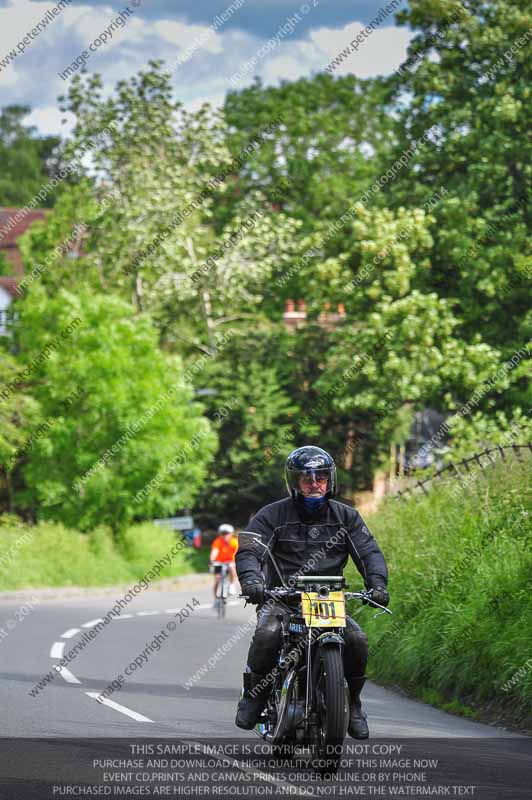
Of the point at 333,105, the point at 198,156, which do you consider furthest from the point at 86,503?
the point at 333,105

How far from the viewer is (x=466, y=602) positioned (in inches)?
561

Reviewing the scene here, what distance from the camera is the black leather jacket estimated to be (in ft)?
29.2

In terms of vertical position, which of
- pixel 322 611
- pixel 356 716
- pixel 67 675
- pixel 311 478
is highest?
pixel 311 478

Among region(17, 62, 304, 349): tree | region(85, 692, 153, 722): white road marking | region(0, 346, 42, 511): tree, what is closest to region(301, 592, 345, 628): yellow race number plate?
region(85, 692, 153, 722): white road marking

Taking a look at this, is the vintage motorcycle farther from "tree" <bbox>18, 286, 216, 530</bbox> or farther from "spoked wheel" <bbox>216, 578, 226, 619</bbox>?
"tree" <bbox>18, 286, 216, 530</bbox>

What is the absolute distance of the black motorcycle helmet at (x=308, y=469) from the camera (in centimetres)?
893

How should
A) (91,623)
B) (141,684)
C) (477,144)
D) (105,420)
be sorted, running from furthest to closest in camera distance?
(105,420)
(477,144)
(91,623)
(141,684)

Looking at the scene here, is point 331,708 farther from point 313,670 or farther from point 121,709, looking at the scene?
point 121,709

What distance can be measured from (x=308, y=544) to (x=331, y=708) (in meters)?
1.18

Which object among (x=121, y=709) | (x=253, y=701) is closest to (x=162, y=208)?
(x=121, y=709)

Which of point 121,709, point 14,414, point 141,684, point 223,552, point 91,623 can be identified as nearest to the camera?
point 121,709

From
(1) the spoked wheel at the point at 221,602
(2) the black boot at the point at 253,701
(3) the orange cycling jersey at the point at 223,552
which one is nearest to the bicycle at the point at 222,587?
(1) the spoked wheel at the point at 221,602

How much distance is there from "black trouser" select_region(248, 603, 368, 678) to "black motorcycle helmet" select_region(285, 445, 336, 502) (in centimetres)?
71

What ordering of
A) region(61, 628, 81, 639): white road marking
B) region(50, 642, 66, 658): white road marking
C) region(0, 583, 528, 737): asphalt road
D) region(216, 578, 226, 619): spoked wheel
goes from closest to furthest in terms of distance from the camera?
region(0, 583, 528, 737): asphalt road → region(50, 642, 66, 658): white road marking → region(61, 628, 81, 639): white road marking → region(216, 578, 226, 619): spoked wheel
